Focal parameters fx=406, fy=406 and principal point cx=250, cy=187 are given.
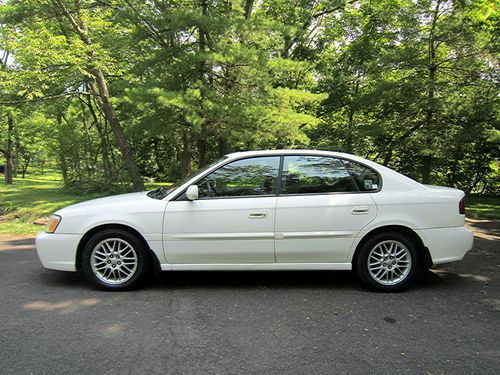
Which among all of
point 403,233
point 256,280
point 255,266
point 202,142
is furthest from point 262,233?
point 202,142

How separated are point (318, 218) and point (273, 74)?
22.1ft

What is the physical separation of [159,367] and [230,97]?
7526mm

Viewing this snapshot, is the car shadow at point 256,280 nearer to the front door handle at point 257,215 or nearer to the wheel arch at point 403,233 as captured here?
the wheel arch at point 403,233

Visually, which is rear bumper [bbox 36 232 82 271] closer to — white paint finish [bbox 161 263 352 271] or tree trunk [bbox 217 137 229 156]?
white paint finish [bbox 161 263 352 271]

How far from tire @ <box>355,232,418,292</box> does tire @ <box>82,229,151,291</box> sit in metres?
2.44

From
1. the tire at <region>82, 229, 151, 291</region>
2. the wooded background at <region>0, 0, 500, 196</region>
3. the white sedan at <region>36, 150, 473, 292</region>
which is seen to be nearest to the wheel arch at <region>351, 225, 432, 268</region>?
the white sedan at <region>36, 150, 473, 292</region>

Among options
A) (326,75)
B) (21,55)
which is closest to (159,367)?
(21,55)

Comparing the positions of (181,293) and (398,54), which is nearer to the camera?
(181,293)

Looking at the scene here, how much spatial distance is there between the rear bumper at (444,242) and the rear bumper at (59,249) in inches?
153

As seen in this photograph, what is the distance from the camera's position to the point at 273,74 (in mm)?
10445

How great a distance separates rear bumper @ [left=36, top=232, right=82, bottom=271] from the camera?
4535 mm

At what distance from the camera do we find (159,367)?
2918 mm

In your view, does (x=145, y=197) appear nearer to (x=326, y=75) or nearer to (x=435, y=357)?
(x=435, y=357)

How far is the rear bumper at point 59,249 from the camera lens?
179 inches
